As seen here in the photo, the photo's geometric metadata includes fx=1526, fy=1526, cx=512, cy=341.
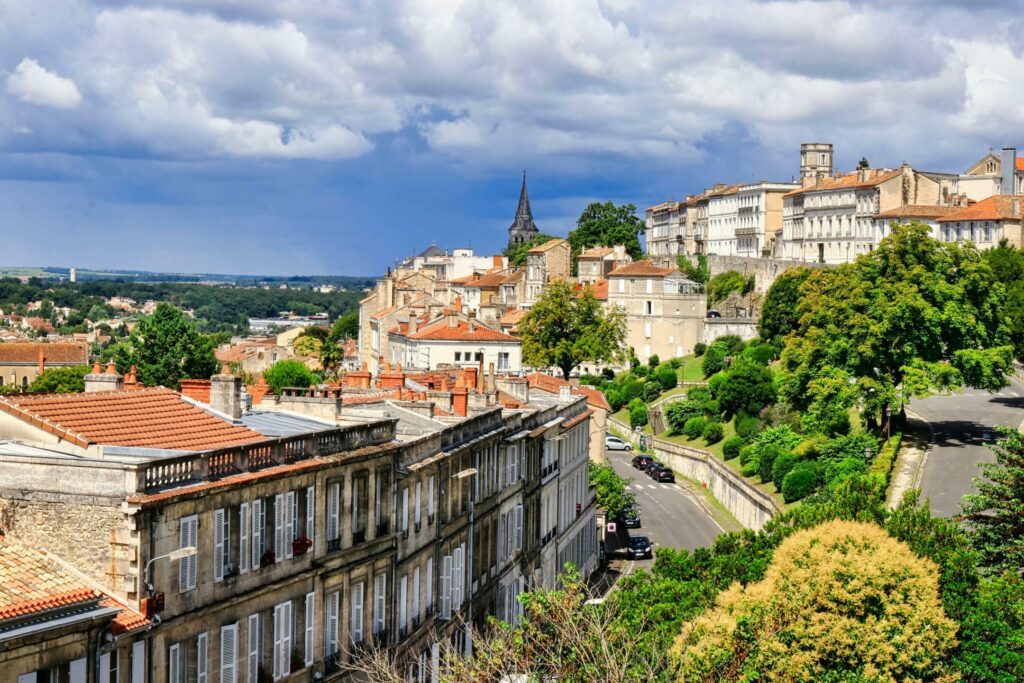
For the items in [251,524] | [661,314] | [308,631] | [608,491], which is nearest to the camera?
[251,524]

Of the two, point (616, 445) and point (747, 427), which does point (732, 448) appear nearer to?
point (747, 427)

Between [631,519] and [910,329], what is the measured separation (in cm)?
1475

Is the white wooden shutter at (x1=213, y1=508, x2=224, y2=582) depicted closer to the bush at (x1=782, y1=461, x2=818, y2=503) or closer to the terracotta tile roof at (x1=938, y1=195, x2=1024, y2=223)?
the bush at (x1=782, y1=461, x2=818, y2=503)

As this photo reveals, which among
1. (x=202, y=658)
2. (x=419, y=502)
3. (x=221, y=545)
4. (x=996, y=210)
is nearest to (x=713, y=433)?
(x=996, y=210)

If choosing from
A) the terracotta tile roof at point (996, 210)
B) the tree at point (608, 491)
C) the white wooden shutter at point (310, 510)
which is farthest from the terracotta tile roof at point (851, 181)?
the white wooden shutter at point (310, 510)

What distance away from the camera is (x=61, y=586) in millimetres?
21391

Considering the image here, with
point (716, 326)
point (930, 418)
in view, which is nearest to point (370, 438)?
point (930, 418)

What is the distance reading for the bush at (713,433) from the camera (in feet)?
291

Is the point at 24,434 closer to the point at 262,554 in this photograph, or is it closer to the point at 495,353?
the point at 262,554

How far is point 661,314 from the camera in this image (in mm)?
132750

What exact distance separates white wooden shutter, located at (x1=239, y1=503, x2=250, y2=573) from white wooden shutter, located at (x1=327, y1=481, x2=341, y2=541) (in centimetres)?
343

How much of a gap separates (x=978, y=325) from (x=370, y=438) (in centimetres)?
4186

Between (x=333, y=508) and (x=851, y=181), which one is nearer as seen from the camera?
(x=333, y=508)

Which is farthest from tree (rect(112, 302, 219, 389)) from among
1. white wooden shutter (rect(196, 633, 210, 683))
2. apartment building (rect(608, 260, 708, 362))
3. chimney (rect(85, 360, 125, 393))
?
white wooden shutter (rect(196, 633, 210, 683))
